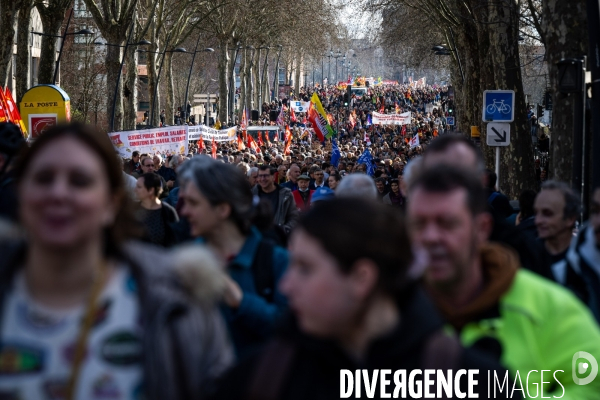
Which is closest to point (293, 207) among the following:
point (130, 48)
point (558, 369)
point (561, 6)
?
point (561, 6)

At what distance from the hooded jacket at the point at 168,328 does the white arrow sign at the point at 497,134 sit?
14.5m

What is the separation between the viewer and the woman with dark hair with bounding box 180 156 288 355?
4008 millimetres

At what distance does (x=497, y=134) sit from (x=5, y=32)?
1400 cm

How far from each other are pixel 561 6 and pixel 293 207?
564 cm

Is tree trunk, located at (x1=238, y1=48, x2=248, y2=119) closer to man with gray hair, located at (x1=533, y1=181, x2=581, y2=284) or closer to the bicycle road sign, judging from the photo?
the bicycle road sign

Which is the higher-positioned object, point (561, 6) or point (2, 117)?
point (561, 6)

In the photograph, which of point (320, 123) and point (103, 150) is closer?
point (103, 150)

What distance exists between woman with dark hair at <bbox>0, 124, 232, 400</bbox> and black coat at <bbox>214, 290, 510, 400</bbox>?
16 centimetres

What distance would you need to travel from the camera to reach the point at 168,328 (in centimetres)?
262

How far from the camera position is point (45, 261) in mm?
2615

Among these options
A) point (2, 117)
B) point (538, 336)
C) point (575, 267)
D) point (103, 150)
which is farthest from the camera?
point (2, 117)

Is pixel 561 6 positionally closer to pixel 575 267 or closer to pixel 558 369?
pixel 575 267

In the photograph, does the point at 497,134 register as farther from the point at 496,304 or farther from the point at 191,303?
the point at 191,303

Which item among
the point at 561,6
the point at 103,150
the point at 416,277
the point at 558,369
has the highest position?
the point at 561,6
